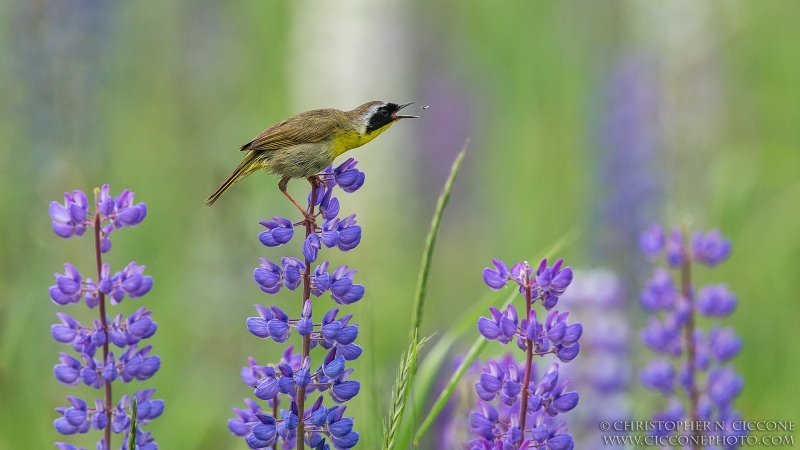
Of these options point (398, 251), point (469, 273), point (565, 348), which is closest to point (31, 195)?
point (398, 251)

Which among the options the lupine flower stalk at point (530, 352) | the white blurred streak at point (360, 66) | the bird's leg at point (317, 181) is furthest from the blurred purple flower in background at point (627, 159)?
the lupine flower stalk at point (530, 352)

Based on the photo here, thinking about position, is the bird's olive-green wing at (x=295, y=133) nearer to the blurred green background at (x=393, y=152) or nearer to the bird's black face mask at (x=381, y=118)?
the bird's black face mask at (x=381, y=118)

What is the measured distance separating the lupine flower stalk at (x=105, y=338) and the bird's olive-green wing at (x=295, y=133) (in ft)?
1.27

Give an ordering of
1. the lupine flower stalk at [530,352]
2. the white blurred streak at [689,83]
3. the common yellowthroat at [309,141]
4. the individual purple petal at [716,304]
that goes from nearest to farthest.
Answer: the lupine flower stalk at [530,352], the common yellowthroat at [309,141], the individual purple petal at [716,304], the white blurred streak at [689,83]

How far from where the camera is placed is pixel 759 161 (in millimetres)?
6133

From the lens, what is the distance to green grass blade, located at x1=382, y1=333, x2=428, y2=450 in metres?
1.67

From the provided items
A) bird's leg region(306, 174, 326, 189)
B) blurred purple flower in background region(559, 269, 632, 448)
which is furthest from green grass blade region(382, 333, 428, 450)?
blurred purple flower in background region(559, 269, 632, 448)

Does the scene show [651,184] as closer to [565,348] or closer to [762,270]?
[762,270]

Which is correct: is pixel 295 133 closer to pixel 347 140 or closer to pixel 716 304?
pixel 347 140

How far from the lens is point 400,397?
1718mm

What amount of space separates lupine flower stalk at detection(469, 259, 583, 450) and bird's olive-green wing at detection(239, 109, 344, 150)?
639 mm

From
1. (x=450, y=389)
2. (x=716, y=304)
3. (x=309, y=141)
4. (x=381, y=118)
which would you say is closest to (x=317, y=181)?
(x=309, y=141)

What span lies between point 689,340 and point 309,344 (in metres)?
1.25

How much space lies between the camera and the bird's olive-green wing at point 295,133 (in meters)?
2.30
